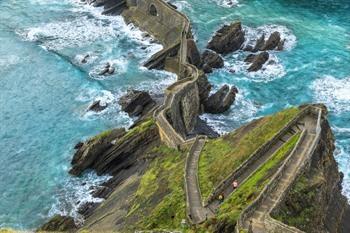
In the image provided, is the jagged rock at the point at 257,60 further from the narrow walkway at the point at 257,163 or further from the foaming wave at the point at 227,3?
the narrow walkway at the point at 257,163

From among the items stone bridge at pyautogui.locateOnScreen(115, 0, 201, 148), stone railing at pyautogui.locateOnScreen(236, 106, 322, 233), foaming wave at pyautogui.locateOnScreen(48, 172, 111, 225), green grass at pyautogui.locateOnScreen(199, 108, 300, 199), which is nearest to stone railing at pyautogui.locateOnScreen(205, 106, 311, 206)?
green grass at pyautogui.locateOnScreen(199, 108, 300, 199)

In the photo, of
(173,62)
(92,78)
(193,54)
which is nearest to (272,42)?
(193,54)

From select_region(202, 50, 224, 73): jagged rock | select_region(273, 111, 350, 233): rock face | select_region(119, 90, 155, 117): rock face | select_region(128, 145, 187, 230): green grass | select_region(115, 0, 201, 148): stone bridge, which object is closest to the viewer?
select_region(273, 111, 350, 233): rock face

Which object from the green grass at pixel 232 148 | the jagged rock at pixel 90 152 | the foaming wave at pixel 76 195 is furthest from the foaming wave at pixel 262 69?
the foaming wave at pixel 76 195

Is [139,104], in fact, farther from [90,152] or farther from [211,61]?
[211,61]

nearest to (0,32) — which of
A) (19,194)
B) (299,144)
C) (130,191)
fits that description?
(19,194)

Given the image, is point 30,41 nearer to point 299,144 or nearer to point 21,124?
point 21,124

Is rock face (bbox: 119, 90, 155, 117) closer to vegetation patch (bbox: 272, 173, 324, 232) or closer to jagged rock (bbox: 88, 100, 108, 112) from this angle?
jagged rock (bbox: 88, 100, 108, 112)
